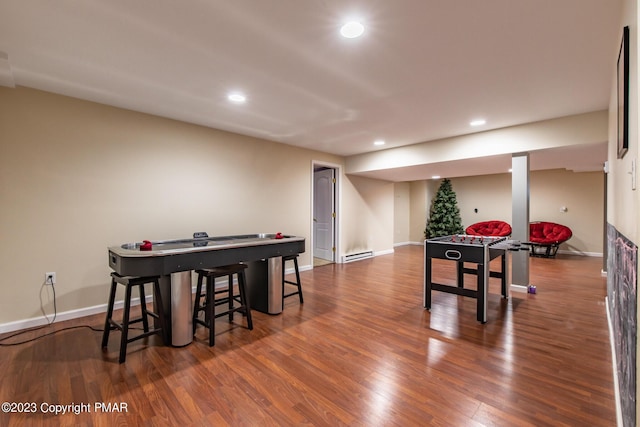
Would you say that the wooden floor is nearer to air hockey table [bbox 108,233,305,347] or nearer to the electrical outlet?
air hockey table [bbox 108,233,305,347]

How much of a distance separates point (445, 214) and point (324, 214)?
441 centimetres

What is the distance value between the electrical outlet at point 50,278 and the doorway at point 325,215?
13.5ft

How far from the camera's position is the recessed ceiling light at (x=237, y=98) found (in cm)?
308

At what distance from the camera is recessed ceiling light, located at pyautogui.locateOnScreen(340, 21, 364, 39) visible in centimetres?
191

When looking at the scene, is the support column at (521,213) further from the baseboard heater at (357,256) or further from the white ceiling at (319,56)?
the baseboard heater at (357,256)

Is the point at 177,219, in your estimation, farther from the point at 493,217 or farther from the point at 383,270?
the point at 493,217

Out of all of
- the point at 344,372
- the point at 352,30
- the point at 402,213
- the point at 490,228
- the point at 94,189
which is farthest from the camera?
the point at 402,213

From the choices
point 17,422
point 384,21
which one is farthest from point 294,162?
point 17,422

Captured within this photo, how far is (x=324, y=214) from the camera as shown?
659 centimetres

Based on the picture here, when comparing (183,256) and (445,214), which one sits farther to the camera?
(445,214)

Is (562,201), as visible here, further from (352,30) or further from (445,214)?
(352,30)

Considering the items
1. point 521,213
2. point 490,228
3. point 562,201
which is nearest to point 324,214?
point 521,213

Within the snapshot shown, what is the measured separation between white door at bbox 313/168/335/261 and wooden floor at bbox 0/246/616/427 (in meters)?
3.07

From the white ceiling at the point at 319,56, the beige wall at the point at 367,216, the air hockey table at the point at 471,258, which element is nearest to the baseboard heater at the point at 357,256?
the beige wall at the point at 367,216
